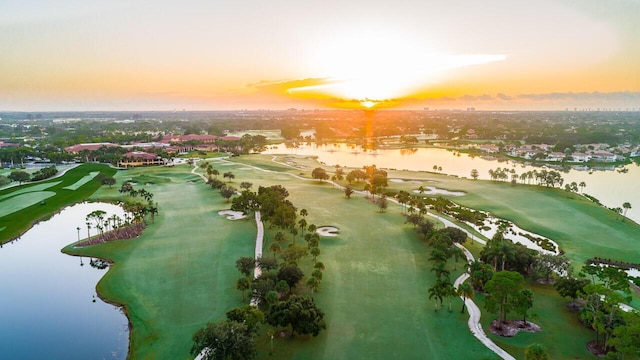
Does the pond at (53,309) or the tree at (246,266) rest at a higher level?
the tree at (246,266)

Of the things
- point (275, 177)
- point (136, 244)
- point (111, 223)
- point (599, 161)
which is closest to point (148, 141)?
point (275, 177)

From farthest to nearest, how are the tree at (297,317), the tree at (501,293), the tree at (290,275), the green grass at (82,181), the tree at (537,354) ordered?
the green grass at (82,181) < the tree at (290,275) < the tree at (501,293) < the tree at (297,317) < the tree at (537,354)

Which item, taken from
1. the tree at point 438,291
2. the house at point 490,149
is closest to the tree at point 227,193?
the tree at point 438,291

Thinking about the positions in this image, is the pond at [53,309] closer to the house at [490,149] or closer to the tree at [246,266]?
the tree at [246,266]

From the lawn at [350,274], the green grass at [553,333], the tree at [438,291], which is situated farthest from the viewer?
the tree at [438,291]

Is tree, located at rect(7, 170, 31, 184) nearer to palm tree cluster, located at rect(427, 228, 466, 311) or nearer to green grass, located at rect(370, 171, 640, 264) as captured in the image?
green grass, located at rect(370, 171, 640, 264)

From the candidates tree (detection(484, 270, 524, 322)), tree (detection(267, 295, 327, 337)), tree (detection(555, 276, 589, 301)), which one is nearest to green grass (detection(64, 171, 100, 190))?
tree (detection(267, 295, 327, 337))

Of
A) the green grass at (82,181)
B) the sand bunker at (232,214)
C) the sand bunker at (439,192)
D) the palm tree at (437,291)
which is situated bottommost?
the sand bunker at (439,192)

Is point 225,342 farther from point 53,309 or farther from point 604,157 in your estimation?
point 604,157
